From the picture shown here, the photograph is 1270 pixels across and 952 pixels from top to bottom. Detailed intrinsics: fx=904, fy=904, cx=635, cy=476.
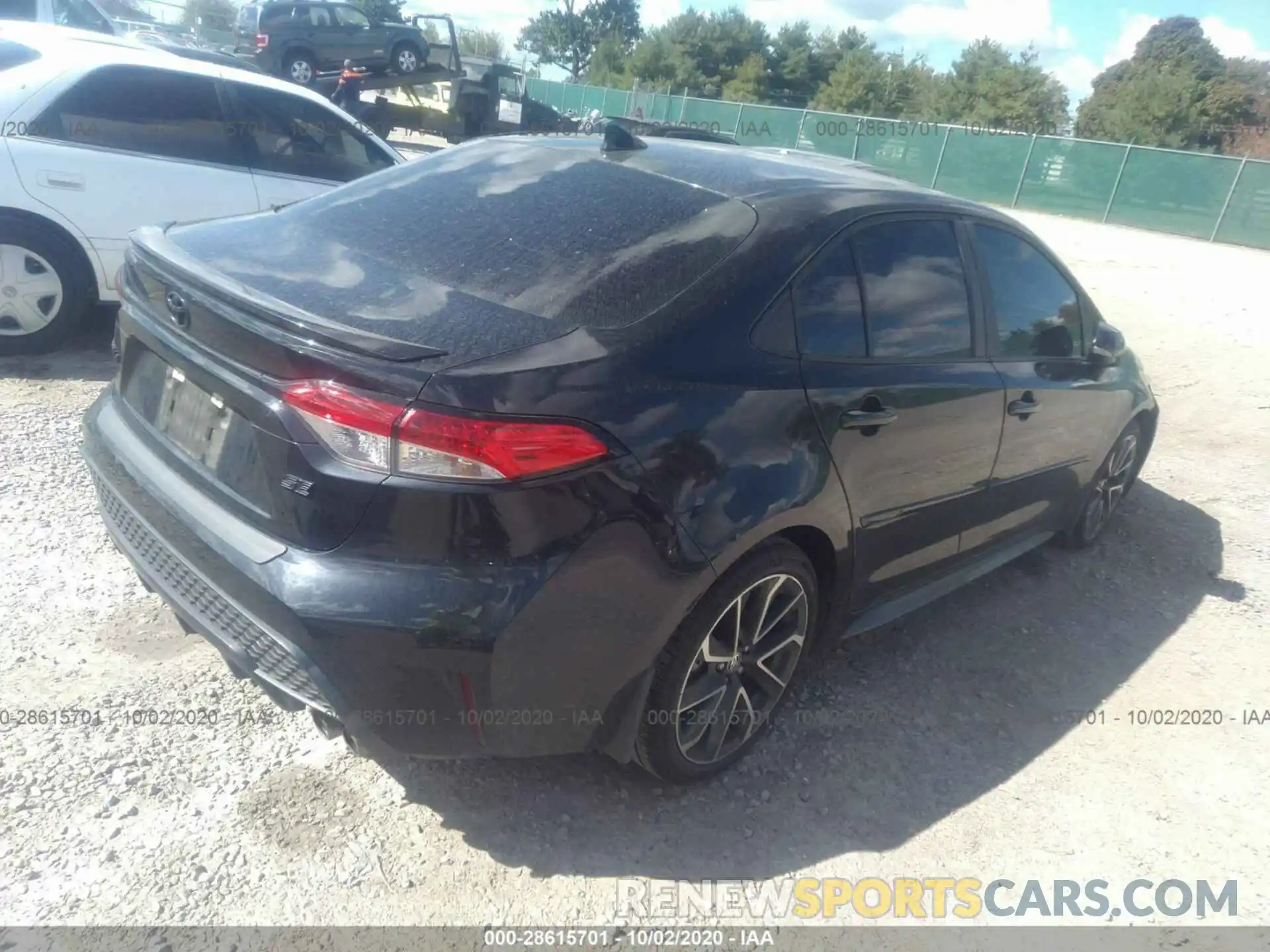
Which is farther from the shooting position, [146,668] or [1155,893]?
[146,668]

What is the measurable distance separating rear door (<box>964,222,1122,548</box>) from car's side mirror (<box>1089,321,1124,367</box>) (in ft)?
0.15

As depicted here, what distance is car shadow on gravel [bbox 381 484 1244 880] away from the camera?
8.18ft

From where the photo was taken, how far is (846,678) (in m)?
3.37

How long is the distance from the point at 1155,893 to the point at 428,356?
2.52 meters

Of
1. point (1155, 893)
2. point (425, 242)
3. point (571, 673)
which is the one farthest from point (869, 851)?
point (425, 242)

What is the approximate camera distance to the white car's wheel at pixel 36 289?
15.9 feet

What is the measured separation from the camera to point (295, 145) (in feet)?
19.0

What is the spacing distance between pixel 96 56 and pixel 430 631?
16.1 ft

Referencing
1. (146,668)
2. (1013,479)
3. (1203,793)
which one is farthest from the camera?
(1013,479)

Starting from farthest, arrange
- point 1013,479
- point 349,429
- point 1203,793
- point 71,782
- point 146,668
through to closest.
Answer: point 1013,479, point 1203,793, point 146,668, point 71,782, point 349,429

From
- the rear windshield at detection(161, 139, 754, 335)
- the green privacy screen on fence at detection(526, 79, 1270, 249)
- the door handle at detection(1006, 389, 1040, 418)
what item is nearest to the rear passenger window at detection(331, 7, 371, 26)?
the green privacy screen on fence at detection(526, 79, 1270, 249)

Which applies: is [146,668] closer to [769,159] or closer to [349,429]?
[349,429]

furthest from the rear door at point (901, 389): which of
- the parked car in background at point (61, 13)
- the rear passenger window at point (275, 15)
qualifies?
the rear passenger window at point (275, 15)

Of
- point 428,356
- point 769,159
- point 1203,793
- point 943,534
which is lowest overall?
point 1203,793
